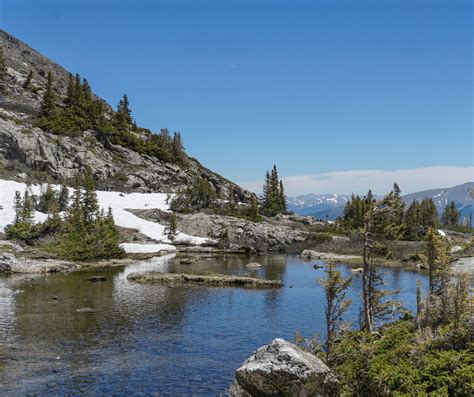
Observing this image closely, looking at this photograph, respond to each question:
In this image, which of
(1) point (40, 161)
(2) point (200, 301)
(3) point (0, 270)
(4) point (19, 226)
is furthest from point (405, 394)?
(1) point (40, 161)

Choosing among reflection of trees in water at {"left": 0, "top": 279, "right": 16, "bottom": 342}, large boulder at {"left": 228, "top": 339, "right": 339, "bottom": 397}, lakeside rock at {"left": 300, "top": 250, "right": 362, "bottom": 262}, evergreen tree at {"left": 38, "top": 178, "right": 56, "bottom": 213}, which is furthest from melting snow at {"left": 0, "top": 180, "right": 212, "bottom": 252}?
large boulder at {"left": 228, "top": 339, "right": 339, "bottom": 397}

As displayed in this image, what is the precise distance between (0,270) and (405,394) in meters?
70.8

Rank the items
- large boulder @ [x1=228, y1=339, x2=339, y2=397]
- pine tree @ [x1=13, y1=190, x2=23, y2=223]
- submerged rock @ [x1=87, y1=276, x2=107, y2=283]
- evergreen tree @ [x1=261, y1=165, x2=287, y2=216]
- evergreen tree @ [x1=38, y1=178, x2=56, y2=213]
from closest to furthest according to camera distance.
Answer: large boulder @ [x1=228, y1=339, x2=339, y2=397]
submerged rock @ [x1=87, y1=276, x2=107, y2=283]
pine tree @ [x1=13, y1=190, x2=23, y2=223]
evergreen tree @ [x1=38, y1=178, x2=56, y2=213]
evergreen tree @ [x1=261, y1=165, x2=287, y2=216]

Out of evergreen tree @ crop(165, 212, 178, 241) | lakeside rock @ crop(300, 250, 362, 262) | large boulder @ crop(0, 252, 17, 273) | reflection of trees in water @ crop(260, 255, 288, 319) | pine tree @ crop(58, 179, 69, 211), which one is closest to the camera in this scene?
reflection of trees in water @ crop(260, 255, 288, 319)

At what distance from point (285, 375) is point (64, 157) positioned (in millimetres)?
138888

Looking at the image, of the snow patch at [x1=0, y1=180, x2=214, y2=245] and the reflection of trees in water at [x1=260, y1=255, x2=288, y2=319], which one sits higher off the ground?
the snow patch at [x1=0, y1=180, x2=214, y2=245]

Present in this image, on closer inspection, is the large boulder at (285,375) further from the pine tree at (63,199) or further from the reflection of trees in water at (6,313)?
the pine tree at (63,199)

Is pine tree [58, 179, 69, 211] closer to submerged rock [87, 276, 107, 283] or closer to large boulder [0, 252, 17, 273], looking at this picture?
large boulder [0, 252, 17, 273]

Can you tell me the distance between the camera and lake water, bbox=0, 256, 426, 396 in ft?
91.4

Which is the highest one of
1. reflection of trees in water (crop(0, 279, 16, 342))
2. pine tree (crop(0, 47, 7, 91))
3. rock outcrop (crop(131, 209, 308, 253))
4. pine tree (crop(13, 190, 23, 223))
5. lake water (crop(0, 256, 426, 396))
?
pine tree (crop(0, 47, 7, 91))

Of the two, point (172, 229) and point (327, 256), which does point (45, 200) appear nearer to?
point (172, 229)

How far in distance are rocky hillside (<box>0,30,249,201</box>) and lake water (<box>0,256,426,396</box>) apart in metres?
74.2

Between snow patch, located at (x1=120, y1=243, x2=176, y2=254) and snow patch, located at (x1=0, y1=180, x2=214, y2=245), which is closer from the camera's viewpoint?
snow patch, located at (x1=0, y1=180, x2=214, y2=245)

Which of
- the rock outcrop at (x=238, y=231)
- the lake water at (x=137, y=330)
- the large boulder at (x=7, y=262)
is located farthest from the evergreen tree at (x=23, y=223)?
the rock outcrop at (x=238, y=231)
